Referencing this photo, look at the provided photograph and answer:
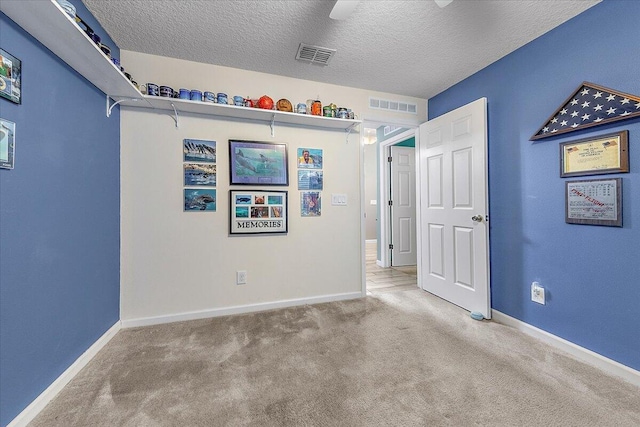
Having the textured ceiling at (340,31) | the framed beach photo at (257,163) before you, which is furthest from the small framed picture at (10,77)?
the framed beach photo at (257,163)

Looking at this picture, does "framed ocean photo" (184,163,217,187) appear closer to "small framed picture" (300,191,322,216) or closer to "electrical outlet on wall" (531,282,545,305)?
"small framed picture" (300,191,322,216)

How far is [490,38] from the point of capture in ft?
6.70

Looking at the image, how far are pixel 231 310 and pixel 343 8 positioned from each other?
255cm

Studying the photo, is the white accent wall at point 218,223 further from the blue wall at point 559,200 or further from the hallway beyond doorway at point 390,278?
the blue wall at point 559,200

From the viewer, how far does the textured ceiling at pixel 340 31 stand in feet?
5.63

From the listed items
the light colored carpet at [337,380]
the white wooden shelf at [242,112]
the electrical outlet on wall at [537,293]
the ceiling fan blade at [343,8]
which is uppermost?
the ceiling fan blade at [343,8]

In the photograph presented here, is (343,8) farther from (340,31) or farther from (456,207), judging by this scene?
(456,207)

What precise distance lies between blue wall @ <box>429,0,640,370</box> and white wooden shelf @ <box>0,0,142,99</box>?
9.93ft

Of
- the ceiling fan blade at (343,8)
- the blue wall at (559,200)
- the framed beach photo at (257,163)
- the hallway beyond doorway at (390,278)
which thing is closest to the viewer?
the ceiling fan blade at (343,8)

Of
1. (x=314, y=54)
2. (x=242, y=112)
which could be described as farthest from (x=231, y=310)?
(x=314, y=54)

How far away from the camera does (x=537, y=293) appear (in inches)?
81.3

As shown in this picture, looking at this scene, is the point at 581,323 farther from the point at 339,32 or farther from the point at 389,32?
the point at 339,32

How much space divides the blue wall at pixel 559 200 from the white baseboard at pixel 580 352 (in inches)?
1.6

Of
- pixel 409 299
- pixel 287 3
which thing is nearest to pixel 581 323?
pixel 409 299
